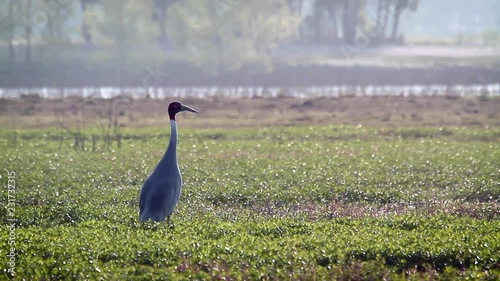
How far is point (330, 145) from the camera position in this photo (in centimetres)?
2767

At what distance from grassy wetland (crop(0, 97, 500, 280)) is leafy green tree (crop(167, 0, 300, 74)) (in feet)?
105

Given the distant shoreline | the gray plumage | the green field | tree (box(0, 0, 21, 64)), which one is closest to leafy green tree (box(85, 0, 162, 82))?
the distant shoreline

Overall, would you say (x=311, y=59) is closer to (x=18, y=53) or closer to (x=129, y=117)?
(x=18, y=53)

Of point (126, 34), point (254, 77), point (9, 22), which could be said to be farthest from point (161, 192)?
point (9, 22)

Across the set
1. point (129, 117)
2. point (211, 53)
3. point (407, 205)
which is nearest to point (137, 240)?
point (407, 205)

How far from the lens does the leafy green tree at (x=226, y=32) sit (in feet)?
221

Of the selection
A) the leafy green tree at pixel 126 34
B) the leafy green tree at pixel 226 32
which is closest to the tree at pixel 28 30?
the leafy green tree at pixel 126 34

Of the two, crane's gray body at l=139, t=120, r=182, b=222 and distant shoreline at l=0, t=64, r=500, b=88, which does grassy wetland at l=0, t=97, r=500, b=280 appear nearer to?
crane's gray body at l=139, t=120, r=182, b=222

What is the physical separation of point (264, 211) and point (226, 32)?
2061 inches

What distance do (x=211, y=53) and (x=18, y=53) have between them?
19510 mm

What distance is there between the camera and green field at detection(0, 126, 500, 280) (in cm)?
1187

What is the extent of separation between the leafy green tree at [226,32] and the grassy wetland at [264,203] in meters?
32.1

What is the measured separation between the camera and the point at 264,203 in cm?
1731

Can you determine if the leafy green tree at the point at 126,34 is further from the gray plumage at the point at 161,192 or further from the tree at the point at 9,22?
the gray plumage at the point at 161,192
